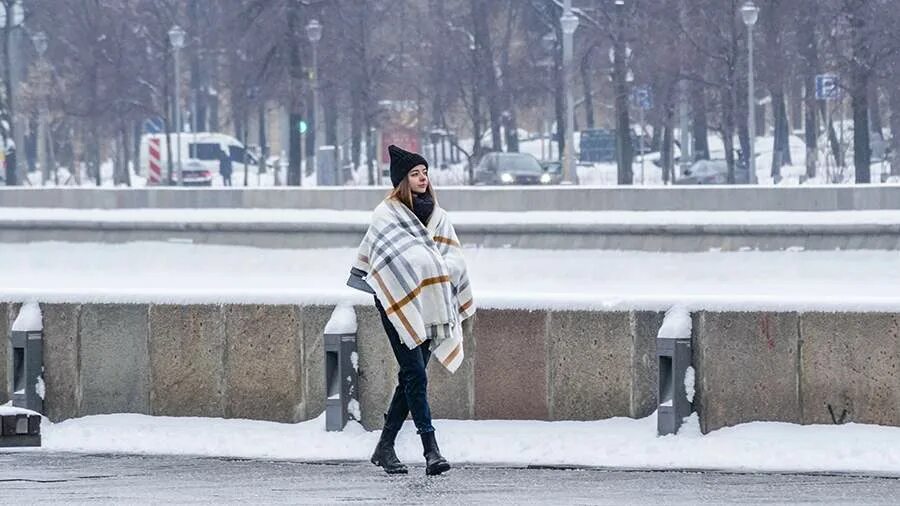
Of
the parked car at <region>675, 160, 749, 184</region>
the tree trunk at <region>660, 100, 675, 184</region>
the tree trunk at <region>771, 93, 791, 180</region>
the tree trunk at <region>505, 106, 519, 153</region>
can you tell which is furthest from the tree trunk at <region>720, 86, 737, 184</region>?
the tree trunk at <region>505, 106, 519, 153</region>

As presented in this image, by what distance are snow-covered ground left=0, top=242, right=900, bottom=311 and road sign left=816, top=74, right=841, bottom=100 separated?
18.6m

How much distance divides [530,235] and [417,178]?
21.9 m

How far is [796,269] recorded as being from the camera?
29297mm

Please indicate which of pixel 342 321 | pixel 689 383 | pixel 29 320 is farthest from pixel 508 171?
pixel 689 383

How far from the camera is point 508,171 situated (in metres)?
53.2

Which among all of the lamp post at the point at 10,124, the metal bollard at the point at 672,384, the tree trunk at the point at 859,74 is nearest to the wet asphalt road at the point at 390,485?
the metal bollard at the point at 672,384

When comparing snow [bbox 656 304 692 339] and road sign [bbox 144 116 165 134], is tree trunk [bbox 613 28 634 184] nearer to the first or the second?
road sign [bbox 144 116 165 134]

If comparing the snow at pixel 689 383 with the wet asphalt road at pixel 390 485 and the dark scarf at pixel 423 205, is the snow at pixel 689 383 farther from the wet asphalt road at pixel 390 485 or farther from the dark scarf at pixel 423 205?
the dark scarf at pixel 423 205

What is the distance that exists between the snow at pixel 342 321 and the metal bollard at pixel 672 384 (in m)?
1.74

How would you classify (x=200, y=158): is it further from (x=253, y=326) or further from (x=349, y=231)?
(x=253, y=326)

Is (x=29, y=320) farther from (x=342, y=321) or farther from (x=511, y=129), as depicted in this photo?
(x=511, y=129)

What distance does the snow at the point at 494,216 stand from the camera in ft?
98.5

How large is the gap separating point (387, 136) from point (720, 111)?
44.2 feet

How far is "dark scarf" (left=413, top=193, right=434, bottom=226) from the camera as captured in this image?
1022 cm
